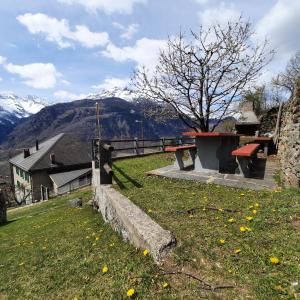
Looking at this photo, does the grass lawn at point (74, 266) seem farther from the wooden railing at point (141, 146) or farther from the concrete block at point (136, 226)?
the wooden railing at point (141, 146)

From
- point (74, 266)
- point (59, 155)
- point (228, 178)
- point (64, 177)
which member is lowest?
point (64, 177)

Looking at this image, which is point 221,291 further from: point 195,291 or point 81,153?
point 81,153

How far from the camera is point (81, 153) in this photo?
3753 centimetres

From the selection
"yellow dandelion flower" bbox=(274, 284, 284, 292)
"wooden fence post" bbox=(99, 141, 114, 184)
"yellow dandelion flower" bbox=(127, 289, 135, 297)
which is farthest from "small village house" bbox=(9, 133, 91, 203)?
"yellow dandelion flower" bbox=(274, 284, 284, 292)

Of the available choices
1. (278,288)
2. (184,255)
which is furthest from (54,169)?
(278,288)

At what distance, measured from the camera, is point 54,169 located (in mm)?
32375

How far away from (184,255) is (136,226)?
3.16 ft

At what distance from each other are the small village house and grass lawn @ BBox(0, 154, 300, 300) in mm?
24896

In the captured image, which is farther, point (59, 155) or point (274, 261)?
point (59, 155)

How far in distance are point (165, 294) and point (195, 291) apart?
31cm

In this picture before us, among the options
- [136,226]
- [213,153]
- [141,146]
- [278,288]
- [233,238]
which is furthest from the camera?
[141,146]

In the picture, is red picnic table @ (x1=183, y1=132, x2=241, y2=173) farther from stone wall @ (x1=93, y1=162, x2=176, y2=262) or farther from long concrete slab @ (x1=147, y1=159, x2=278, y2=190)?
stone wall @ (x1=93, y1=162, x2=176, y2=262)

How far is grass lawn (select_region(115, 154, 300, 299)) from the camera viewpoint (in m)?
2.28

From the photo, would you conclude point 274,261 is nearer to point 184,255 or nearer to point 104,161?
point 184,255
